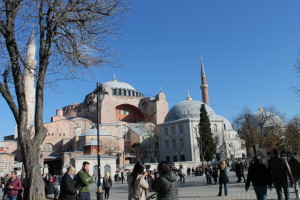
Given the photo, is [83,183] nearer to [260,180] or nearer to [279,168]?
[260,180]

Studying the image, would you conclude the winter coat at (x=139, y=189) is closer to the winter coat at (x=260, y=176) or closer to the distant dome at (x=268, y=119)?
the winter coat at (x=260, y=176)

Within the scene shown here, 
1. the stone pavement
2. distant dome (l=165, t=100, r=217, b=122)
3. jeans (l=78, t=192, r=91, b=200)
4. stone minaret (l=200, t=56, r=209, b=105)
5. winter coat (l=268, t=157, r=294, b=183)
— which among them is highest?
stone minaret (l=200, t=56, r=209, b=105)

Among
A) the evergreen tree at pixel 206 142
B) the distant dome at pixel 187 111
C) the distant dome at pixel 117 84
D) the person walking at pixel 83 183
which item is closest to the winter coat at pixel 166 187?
the person walking at pixel 83 183

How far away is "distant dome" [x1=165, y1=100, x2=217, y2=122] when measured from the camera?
148ft

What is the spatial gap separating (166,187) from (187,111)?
41788 millimetres

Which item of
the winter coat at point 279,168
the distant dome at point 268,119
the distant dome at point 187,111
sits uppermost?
the distant dome at point 187,111

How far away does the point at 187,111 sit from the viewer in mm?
45625

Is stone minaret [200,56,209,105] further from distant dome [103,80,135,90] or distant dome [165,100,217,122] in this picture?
distant dome [103,80,135,90]

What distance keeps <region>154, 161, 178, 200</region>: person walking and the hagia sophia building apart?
29.7 metres

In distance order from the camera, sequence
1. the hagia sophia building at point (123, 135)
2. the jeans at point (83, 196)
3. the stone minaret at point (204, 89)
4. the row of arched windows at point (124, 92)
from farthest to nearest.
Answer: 1. the row of arched windows at point (124, 92)
2. the stone minaret at point (204, 89)
3. the hagia sophia building at point (123, 135)
4. the jeans at point (83, 196)

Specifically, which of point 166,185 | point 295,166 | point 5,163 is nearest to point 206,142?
point 5,163

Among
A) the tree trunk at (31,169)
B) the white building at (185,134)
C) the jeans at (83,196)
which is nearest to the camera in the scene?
the jeans at (83,196)

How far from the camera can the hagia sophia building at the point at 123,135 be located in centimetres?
4045

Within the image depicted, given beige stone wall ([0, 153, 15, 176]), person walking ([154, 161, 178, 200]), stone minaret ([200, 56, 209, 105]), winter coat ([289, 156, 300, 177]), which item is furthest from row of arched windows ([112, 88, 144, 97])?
person walking ([154, 161, 178, 200])
